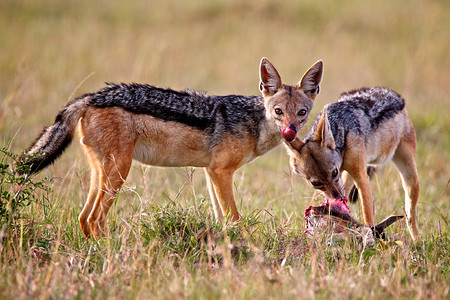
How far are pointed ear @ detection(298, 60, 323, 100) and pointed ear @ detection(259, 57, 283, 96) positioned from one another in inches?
10.9

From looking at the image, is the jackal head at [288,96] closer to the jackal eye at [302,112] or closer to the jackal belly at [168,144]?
the jackal eye at [302,112]

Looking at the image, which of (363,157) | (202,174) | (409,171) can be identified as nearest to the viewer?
(363,157)

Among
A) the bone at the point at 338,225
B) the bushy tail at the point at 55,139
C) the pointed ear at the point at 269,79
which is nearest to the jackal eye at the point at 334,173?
the bone at the point at 338,225

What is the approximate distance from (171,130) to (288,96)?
4.78 ft

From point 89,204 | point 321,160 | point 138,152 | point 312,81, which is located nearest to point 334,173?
point 321,160

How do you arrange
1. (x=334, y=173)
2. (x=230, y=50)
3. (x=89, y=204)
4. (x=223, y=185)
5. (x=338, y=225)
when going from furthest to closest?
(x=230, y=50), (x=223, y=185), (x=334, y=173), (x=89, y=204), (x=338, y=225)

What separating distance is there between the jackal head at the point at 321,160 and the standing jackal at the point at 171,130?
→ 0.23 meters

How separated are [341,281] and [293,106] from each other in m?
2.69

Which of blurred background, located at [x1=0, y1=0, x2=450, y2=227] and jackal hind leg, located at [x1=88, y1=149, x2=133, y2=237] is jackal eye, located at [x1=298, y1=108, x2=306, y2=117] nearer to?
jackal hind leg, located at [x1=88, y1=149, x2=133, y2=237]

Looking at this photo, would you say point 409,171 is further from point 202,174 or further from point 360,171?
point 202,174

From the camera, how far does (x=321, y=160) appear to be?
5.94m

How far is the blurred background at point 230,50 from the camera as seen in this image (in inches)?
478

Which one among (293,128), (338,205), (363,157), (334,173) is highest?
(293,128)

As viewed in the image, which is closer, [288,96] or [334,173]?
[334,173]
